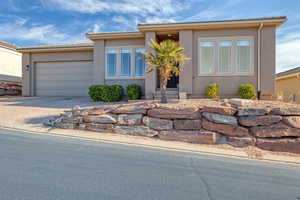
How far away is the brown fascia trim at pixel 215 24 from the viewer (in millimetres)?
9914

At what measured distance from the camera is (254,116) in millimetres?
5758

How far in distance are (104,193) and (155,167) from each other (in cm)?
129

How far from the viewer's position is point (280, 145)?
17.6ft

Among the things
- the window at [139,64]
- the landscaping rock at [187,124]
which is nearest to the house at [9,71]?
the window at [139,64]

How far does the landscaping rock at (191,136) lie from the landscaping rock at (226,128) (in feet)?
0.56

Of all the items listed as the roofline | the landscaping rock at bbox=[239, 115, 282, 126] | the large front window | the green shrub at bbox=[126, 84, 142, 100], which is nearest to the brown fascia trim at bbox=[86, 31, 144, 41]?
the large front window

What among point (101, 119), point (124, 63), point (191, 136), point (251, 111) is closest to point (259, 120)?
point (251, 111)

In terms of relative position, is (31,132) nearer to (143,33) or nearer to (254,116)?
(254,116)

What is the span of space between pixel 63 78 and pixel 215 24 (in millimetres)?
Answer: 11573

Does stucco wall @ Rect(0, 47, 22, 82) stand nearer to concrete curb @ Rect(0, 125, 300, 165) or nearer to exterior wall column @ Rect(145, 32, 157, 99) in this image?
concrete curb @ Rect(0, 125, 300, 165)

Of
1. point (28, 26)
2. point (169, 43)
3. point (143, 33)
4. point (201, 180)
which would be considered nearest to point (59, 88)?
point (28, 26)

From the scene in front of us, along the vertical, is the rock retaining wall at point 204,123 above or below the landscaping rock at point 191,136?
above

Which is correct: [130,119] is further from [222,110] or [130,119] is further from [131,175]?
[131,175]

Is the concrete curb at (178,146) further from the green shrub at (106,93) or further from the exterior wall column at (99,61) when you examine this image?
the exterior wall column at (99,61)
